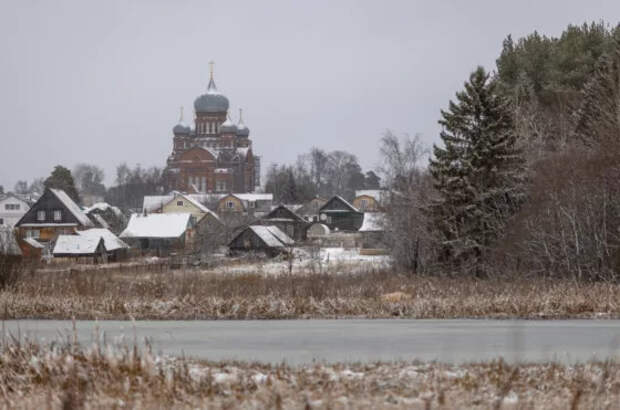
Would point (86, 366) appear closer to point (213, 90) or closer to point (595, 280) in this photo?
point (595, 280)

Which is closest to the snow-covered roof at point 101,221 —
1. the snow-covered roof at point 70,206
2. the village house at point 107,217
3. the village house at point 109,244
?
the village house at point 107,217

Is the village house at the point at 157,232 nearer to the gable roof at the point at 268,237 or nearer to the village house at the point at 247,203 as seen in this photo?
the gable roof at the point at 268,237

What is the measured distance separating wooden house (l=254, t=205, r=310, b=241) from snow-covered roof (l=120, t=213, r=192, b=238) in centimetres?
1166

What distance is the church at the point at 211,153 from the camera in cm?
13875

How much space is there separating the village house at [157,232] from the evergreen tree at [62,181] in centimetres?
3262

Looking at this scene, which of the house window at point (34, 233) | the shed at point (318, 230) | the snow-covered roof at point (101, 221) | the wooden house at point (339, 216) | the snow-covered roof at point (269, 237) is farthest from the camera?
the wooden house at point (339, 216)

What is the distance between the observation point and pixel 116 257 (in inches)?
2660

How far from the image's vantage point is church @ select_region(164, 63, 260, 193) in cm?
13875

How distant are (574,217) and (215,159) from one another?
112654mm

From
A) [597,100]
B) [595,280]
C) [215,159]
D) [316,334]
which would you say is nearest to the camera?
[316,334]

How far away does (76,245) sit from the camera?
64.4 metres

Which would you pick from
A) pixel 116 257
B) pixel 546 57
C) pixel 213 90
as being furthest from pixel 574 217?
pixel 213 90

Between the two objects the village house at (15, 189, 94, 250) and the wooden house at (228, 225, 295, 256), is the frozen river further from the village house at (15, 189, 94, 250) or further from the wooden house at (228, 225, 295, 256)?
the village house at (15, 189, 94, 250)

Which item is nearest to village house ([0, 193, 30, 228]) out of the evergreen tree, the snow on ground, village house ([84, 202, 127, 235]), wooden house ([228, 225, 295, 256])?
the evergreen tree
